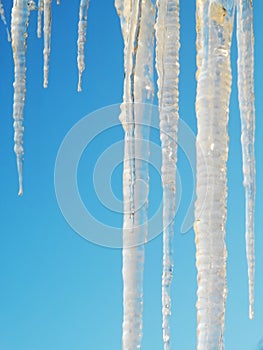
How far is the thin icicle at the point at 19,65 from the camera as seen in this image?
2.01 meters

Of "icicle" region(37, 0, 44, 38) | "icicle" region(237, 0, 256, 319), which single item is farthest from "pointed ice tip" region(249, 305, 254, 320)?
"icicle" region(37, 0, 44, 38)

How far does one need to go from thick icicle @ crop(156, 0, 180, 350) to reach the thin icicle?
0.45 meters

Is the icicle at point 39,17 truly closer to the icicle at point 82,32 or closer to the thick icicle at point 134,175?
the icicle at point 82,32

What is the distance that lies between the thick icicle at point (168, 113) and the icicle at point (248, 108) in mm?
169

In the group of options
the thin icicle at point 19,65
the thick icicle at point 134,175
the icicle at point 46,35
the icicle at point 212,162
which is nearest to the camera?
the icicle at point 212,162

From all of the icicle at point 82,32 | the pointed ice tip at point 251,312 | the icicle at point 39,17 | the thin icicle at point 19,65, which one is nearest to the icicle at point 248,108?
the pointed ice tip at point 251,312

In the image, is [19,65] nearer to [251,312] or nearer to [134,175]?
[134,175]

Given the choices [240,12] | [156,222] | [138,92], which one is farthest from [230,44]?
[156,222]

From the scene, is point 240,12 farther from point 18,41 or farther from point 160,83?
point 18,41

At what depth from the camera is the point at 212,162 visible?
1.50m

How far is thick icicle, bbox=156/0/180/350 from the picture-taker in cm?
156

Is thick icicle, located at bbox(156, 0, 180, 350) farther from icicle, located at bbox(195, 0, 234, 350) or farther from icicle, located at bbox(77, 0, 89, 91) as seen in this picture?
icicle, located at bbox(77, 0, 89, 91)

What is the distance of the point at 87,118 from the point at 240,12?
0.82 m

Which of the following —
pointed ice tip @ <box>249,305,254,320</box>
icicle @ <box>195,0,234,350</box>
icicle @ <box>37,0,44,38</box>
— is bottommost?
pointed ice tip @ <box>249,305,254,320</box>
